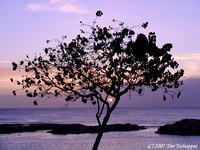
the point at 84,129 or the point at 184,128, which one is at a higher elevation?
the point at 184,128

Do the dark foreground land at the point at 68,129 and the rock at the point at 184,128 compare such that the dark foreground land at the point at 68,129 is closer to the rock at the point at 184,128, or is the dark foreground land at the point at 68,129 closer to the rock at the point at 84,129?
the rock at the point at 84,129

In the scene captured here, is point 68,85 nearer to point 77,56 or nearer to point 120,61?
point 77,56

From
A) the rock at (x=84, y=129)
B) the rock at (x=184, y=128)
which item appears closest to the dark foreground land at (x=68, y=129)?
the rock at (x=84, y=129)

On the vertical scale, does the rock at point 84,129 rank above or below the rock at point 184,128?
below

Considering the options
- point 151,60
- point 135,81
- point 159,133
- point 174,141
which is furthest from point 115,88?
point 159,133

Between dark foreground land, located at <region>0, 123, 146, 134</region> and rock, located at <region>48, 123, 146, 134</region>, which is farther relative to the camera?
dark foreground land, located at <region>0, 123, 146, 134</region>

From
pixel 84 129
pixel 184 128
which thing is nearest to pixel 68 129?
pixel 84 129

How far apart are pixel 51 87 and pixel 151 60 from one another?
6.40 metres

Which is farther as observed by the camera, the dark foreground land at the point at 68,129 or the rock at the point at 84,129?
the dark foreground land at the point at 68,129

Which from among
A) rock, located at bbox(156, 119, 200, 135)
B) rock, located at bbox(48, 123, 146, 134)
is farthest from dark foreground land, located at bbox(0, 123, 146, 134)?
rock, located at bbox(156, 119, 200, 135)

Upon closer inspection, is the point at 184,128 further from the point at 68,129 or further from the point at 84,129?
the point at 68,129

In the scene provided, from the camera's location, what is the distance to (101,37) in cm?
1898

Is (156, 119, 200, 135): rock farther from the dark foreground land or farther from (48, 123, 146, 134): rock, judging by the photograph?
the dark foreground land

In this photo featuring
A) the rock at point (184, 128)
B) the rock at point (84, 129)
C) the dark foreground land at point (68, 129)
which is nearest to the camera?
the rock at point (184, 128)
